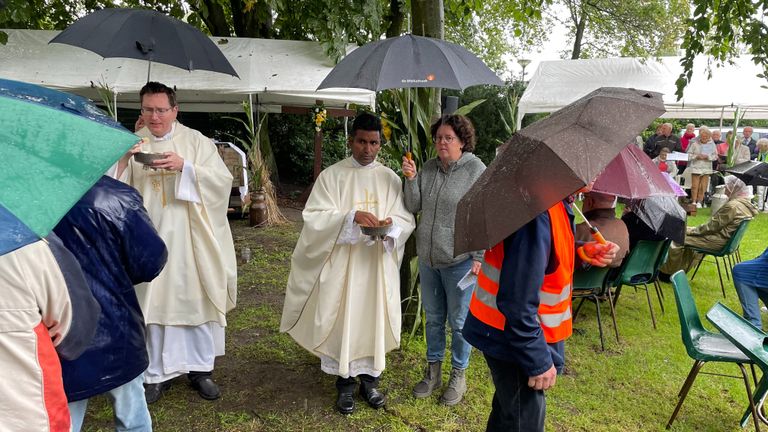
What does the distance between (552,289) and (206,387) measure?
8.22 ft

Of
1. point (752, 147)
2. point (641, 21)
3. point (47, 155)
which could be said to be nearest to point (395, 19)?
A: point (47, 155)

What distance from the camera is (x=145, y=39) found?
3.96 metres

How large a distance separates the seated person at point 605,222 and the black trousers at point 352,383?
68.7 inches

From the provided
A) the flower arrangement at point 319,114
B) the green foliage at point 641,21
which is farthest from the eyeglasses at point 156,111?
the green foliage at point 641,21

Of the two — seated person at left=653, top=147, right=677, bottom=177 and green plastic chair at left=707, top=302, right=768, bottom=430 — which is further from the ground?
green plastic chair at left=707, top=302, right=768, bottom=430

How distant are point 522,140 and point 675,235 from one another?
353 centimetres

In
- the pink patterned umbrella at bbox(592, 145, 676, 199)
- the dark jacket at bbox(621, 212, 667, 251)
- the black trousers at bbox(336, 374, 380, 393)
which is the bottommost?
the black trousers at bbox(336, 374, 380, 393)

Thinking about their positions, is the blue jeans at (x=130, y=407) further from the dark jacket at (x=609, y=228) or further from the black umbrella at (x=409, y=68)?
the dark jacket at (x=609, y=228)

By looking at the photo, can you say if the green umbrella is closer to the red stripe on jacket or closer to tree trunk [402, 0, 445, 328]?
the red stripe on jacket

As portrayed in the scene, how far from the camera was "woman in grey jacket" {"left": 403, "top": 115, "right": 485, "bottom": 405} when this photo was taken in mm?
3332

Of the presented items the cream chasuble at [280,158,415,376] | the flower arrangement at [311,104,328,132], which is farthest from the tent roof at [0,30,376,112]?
the cream chasuble at [280,158,415,376]

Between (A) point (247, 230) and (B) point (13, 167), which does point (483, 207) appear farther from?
(A) point (247, 230)

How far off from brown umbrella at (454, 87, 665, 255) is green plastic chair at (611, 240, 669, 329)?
3.03m

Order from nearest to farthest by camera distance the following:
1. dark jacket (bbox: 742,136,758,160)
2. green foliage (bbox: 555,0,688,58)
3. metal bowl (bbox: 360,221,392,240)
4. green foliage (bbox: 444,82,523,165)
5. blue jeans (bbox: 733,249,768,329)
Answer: metal bowl (bbox: 360,221,392,240) → blue jeans (bbox: 733,249,768,329) → dark jacket (bbox: 742,136,758,160) → green foliage (bbox: 444,82,523,165) → green foliage (bbox: 555,0,688,58)
